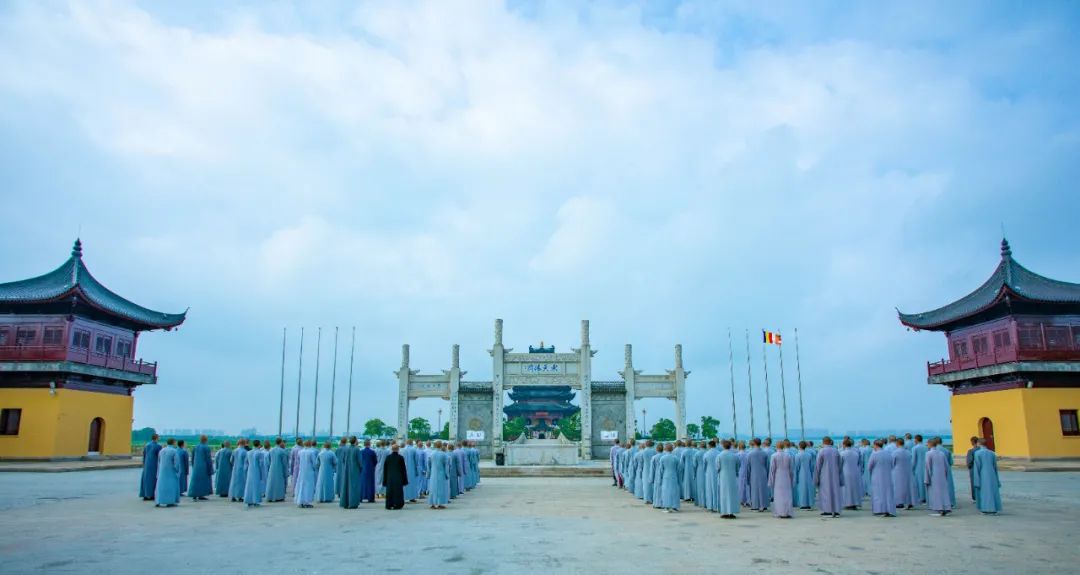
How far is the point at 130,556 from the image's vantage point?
8.12 metres

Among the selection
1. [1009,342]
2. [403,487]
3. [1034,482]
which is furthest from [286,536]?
[1009,342]

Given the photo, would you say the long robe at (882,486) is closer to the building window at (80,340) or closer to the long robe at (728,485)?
the long robe at (728,485)

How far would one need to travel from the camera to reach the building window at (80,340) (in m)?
27.4

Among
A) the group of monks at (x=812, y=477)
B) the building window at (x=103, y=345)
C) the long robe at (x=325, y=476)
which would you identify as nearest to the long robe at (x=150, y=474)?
the long robe at (x=325, y=476)

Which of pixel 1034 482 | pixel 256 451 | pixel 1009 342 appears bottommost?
pixel 1034 482

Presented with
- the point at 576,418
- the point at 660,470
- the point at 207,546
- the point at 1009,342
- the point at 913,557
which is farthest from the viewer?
the point at 576,418

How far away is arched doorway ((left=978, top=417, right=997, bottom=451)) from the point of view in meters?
27.3

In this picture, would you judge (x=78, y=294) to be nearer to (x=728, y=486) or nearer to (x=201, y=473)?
(x=201, y=473)

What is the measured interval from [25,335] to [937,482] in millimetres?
31458

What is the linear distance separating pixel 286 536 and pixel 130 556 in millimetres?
2086

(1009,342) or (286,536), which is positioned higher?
(1009,342)

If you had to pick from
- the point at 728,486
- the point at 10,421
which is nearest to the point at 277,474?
the point at 728,486

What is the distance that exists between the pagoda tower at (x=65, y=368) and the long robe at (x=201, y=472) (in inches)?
570

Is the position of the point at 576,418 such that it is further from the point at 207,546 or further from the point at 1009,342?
the point at 207,546
